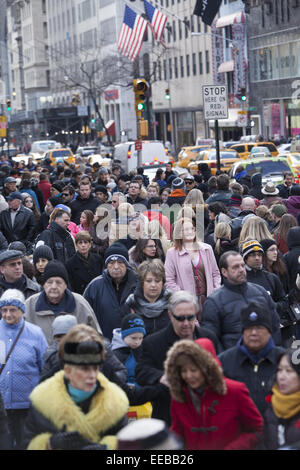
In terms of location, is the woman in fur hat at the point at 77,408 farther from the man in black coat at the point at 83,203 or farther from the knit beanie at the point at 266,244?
the man in black coat at the point at 83,203

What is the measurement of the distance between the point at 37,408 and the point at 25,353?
77.6 inches

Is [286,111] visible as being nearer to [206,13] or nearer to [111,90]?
[206,13]

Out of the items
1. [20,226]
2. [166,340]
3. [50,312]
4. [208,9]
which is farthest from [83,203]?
[208,9]

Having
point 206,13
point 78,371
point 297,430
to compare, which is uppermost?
point 206,13

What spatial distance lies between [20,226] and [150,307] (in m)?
7.07

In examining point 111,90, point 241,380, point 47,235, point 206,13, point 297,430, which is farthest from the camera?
point 111,90

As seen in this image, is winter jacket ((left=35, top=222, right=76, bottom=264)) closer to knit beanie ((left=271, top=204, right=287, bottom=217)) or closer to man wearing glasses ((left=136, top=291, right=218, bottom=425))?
knit beanie ((left=271, top=204, right=287, bottom=217))

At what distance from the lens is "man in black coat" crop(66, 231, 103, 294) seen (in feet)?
37.0

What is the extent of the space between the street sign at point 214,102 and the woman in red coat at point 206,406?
1431cm

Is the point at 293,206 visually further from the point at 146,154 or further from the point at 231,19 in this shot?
the point at 231,19

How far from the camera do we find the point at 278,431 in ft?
18.9

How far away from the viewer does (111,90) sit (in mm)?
105625
